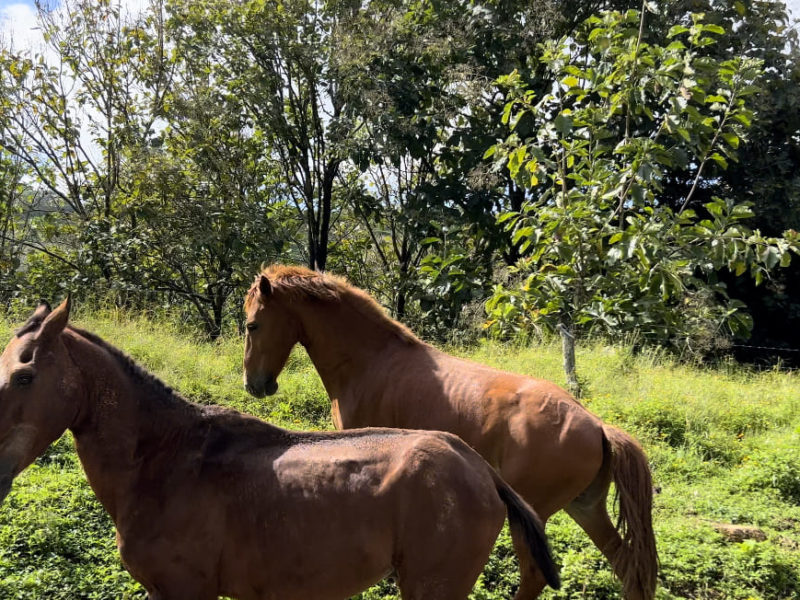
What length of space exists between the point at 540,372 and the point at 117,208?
24.7 feet

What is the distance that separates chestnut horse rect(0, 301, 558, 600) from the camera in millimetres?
2201

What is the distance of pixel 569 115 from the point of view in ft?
19.8

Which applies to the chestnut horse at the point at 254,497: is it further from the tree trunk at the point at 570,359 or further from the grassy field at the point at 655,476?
the tree trunk at the point at 570,359

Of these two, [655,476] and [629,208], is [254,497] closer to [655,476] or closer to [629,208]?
[655,476]

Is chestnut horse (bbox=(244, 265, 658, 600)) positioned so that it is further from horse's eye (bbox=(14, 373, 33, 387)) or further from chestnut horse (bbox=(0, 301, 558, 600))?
horse's eye (bbox=(14, 373, 33, 387))

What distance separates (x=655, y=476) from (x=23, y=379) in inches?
210

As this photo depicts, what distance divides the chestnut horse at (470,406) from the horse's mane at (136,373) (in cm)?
138

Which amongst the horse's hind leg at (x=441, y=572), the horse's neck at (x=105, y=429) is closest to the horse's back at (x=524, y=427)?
the horse's hind leg at (x=441, y=572)

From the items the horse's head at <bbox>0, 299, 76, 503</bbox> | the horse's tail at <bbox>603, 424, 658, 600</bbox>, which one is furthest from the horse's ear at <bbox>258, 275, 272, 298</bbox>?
the horse's tail at <bbox>603, 424, 658, 600</bbox>

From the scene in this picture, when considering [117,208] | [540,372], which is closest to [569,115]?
[540,372]

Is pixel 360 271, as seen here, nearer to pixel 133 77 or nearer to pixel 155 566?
pixel 133 77

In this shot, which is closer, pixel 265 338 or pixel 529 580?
pixel 529 580

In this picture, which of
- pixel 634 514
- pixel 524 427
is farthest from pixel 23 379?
pixel 634 514

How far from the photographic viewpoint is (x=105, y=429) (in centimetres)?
238
